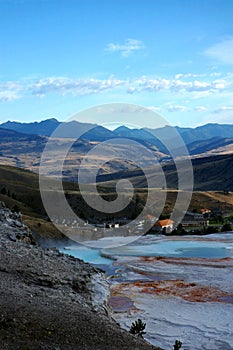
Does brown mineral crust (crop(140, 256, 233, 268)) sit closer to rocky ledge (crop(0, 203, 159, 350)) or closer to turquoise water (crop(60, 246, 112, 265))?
turquoise water (crop(60, 246, 112, 265))

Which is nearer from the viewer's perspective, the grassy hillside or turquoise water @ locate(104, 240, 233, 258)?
turquoise water @ locate(104, 240, 233, 258)

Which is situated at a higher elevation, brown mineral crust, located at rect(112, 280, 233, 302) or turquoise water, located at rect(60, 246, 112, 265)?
brown mineral crust, located at rect(112, 280, 233, 302)

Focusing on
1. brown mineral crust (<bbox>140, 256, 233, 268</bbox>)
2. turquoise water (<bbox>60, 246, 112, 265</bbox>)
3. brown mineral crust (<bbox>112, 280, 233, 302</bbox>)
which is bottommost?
turquoise water (<bbox>60, 246, 112, 265</bbox>)

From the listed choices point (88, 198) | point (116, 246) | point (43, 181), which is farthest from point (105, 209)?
point (116, 246)

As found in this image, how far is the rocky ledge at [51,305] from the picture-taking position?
Answer: 526 inches

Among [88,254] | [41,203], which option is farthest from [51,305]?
[41,203]

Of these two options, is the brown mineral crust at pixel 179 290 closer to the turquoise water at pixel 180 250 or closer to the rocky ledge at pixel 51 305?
the rocky ledge at pixel 51 305

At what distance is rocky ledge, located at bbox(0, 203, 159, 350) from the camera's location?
13367mm

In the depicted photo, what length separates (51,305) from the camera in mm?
17266

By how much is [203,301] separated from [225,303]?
1260mm

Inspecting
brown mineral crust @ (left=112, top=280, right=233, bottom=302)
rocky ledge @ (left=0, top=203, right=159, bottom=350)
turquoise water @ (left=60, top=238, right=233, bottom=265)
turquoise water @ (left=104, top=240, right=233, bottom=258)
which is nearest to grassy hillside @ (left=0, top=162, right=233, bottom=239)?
turquoise water @ (left=60, top=238, right=233, bottom=265)

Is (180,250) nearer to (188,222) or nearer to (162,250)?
(162,250)

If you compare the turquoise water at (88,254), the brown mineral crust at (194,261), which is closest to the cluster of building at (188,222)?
the turquoise water at (88,254)

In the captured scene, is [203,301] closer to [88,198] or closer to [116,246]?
[116,246]
